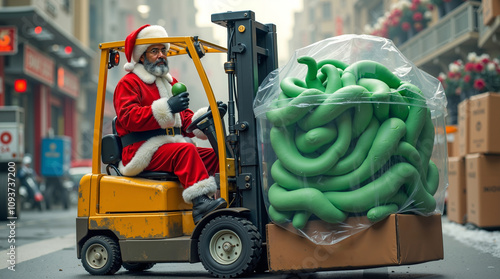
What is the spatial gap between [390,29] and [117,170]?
21.7 metres

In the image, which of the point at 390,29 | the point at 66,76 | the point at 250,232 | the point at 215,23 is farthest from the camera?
the point at 66,76

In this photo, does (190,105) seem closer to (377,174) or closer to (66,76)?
(377,174)

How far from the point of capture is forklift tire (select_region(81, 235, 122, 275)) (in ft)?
21.5

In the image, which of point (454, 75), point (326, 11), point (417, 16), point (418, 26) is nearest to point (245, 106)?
point (454, 75)

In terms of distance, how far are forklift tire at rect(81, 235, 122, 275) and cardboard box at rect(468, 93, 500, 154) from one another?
575 cm

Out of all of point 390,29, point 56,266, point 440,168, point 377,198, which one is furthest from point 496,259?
point 390,29

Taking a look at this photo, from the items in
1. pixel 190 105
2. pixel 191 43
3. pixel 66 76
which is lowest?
pixel 190 105

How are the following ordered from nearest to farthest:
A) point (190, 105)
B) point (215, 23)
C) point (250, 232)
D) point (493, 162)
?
point (250, 232)
point (215, 23)
point (190, 105)
point (493, 162)

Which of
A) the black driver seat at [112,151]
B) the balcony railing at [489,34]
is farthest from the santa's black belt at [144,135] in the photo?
the balcony railing at [489,34]

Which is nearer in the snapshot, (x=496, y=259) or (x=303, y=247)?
(x=303, y=247)

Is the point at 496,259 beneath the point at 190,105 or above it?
beneath

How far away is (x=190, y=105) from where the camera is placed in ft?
22.6

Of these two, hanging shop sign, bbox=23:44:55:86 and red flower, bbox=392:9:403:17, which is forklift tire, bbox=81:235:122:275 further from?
red flower, bbox=392:9:403:17

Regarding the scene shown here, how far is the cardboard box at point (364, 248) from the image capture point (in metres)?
5.48
